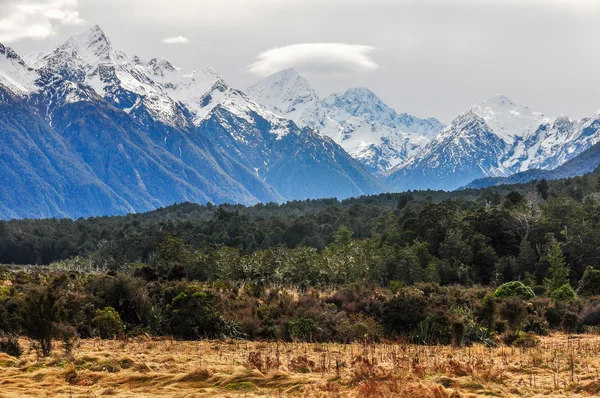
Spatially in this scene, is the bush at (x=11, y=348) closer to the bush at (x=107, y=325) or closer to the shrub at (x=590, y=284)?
the bush at (x=107, y=325)

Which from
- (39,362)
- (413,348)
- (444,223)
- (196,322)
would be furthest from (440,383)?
(444,223)

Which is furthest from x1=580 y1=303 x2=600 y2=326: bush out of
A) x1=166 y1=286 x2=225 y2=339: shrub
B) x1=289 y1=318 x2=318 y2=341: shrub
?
x1=166 y1=286 x2=225 y2=339: shrub

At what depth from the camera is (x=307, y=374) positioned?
913 inches

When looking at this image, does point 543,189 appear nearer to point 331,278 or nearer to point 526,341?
point 331,278

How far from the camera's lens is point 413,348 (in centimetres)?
3125

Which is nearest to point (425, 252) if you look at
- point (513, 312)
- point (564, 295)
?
point (564, 295)

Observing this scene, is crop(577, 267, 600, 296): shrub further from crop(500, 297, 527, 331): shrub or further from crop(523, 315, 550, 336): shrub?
crop(500, 297, 527, 331): shrub

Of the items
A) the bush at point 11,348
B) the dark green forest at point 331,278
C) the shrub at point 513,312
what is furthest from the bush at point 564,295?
the bush at point 11,348

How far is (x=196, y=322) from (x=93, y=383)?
50.3 feet

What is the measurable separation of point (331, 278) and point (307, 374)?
55677 mm

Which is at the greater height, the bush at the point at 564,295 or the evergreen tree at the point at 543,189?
the evergreen tree at the point at 543,189

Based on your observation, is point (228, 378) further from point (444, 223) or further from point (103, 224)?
point (103, 224)

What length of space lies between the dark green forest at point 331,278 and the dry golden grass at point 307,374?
5.86 meters

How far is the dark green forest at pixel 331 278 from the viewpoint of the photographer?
38219mm
